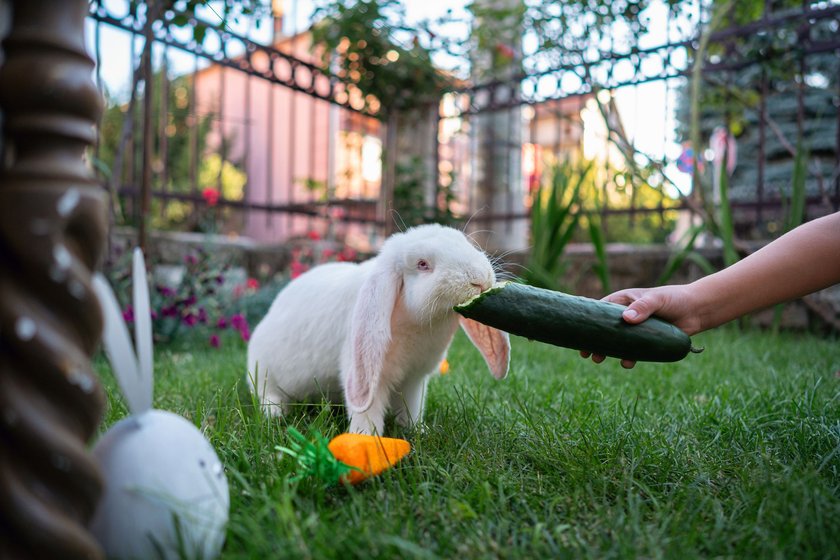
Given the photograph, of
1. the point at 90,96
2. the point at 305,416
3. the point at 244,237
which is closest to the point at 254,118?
the point at 244,237

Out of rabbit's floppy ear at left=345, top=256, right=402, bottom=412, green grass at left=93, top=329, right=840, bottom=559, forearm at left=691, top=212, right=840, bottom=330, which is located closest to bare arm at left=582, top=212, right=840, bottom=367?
forearm at left=691, top=212, right=840, bottom=330

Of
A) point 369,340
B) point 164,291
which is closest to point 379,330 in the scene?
→ point 369,340

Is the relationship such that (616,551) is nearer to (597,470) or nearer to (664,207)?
(597,470)

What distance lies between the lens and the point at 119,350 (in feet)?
3.37

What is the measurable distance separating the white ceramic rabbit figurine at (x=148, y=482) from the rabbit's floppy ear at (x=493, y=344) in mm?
1091

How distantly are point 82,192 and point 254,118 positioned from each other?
11.5 metres

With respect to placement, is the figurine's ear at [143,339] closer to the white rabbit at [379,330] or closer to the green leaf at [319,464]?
the green leaf at [319,464]

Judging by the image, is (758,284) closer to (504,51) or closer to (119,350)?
(119,350)

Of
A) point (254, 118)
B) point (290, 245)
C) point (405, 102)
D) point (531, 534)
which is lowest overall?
point (531, 534)

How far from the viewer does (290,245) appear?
5898mm

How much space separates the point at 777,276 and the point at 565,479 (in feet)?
2.75

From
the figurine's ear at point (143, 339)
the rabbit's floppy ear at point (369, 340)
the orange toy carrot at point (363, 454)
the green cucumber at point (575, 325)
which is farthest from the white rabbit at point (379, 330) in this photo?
the figurine's ear at point (143, 339)

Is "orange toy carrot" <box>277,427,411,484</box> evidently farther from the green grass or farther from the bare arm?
the bare arm

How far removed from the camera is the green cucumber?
159 centimetres
